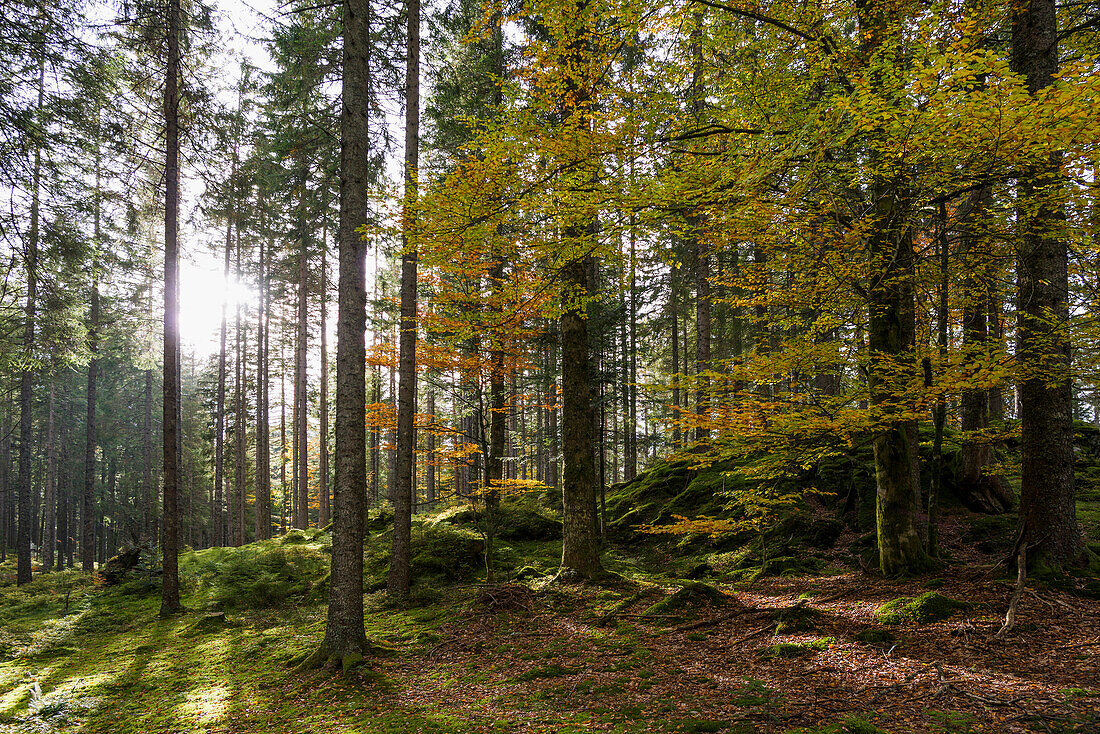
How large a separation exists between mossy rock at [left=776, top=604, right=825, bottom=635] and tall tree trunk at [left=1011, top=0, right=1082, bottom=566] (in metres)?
2.74

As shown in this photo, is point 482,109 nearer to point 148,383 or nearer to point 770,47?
point 770,47

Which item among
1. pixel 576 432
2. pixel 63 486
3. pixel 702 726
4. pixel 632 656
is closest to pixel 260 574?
pixel 576 432

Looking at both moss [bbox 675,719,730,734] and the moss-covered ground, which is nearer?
moss [bbox 675,719,730,734]

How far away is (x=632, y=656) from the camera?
580 cm

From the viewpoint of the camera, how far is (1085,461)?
11.5 m

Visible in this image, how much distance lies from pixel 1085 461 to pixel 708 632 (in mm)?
12164

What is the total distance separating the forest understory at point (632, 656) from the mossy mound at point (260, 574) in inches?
9.1

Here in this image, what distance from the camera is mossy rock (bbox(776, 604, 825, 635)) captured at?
19.1 feet

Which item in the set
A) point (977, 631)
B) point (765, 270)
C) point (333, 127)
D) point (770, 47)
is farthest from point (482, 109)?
point (977, 631)

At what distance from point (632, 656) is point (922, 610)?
11.1ft

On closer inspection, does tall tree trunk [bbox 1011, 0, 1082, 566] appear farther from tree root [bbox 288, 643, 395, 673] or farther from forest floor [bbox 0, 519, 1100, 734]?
tree root [bbox 288, 643, 395, 673]

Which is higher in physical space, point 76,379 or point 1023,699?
point 76,379

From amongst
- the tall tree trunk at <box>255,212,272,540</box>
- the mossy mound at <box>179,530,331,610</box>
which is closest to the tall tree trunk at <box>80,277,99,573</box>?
the tall tree trunk at <box>255,212,272,540</box>

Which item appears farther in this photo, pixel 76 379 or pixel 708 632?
pixel 76 379
